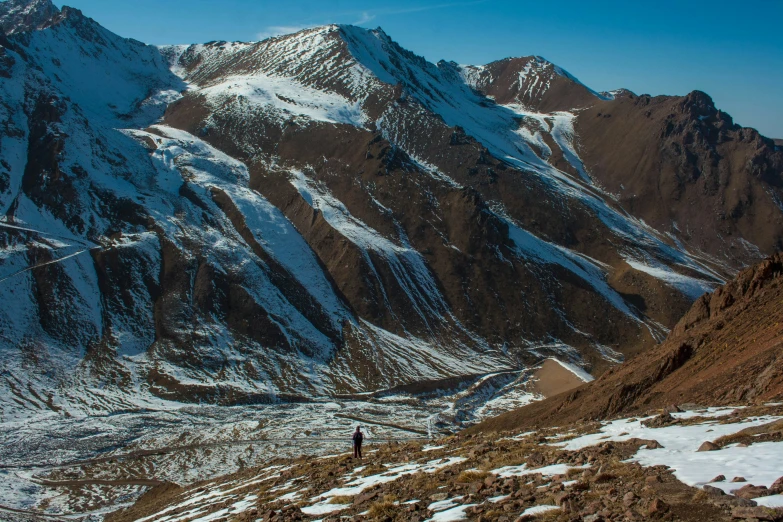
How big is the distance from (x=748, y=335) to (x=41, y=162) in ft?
407

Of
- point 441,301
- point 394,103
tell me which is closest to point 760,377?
point 441,301

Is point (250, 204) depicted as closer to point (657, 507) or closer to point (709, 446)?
point (709, 446)

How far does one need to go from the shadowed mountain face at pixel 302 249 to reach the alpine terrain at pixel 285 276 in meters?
0.49

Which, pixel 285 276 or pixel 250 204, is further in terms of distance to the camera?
pixel 250 204

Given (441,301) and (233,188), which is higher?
(233,188)

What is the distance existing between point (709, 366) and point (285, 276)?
8967 centimetres

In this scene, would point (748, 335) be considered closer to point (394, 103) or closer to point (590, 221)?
point (590, 221)

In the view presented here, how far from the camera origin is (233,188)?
456 feet

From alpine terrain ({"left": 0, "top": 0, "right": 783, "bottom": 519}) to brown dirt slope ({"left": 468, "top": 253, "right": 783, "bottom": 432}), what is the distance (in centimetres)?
104

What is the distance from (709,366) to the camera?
1276 inches

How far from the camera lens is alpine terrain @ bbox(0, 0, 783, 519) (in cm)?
7644

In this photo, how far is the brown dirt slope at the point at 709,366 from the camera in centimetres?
2636

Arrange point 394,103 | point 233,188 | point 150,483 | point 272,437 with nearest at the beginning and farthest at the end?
point 150,483
point 272,437
point 233,188
point 394,103

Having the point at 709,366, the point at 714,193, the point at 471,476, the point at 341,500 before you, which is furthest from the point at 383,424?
the point at 714,193
